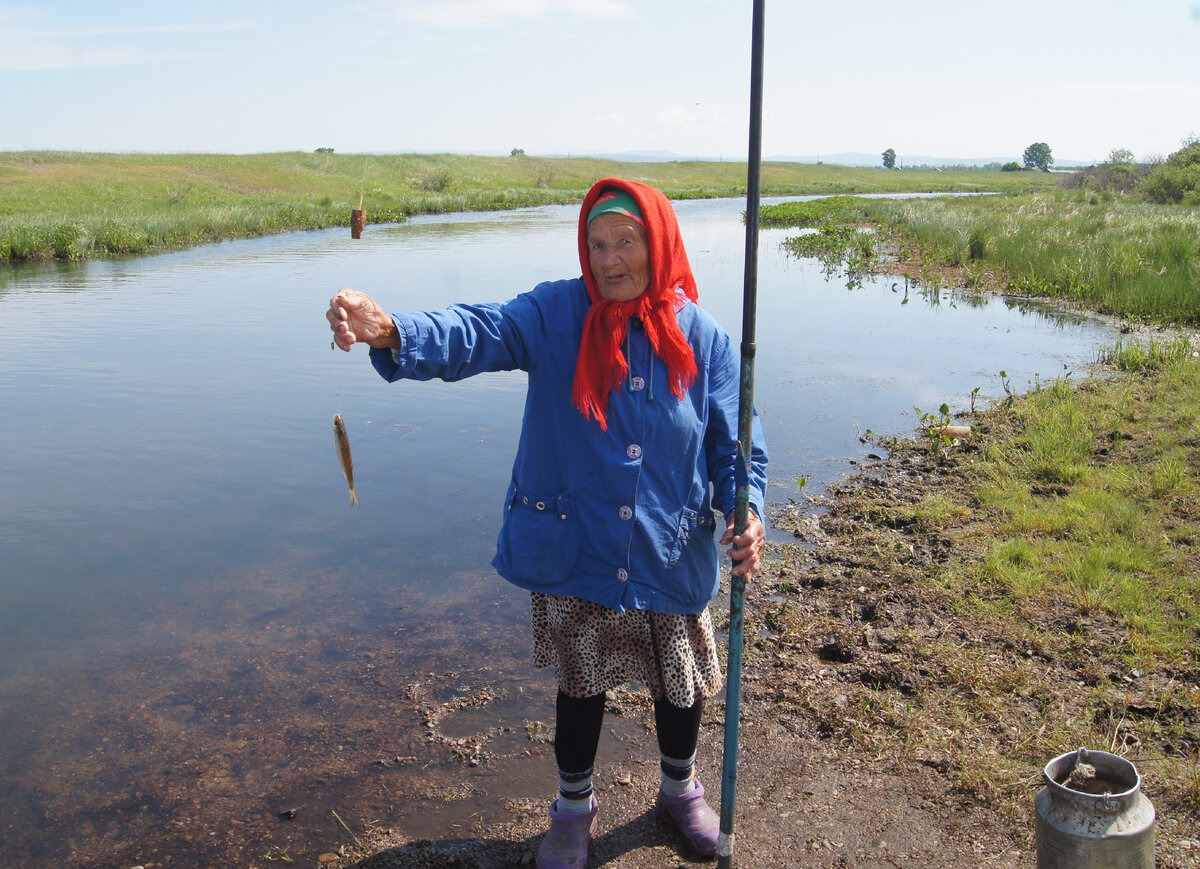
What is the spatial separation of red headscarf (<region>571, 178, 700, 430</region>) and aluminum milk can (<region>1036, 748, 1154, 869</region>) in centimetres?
148

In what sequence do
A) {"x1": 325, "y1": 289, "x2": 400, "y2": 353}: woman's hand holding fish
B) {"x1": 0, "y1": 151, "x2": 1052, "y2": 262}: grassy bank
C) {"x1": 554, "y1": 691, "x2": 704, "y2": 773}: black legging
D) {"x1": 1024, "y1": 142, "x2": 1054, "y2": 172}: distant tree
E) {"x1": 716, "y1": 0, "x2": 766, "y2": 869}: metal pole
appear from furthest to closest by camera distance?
{"x1": 1024, "y1": 142, "x2": 1054, "y2": 172}: distant tree
{"x1": 0, "y1": 151, "x2": 1052, "y2": 262}: grassy bank
{"x1": 554, "y1": 691, "x2": 704, "y2": 773}: black legging
{"x1": 716, "y1": 0, "x2": 766, "y2": 869}: metal pole
{"x1": 325, "y1": 289, "x2": 400, "y2": 353}: woman's hand holding fish

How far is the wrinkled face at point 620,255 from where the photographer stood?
8.50ft

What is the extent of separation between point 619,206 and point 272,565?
13.5ft

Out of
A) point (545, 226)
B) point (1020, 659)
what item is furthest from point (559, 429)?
point (545, 226)

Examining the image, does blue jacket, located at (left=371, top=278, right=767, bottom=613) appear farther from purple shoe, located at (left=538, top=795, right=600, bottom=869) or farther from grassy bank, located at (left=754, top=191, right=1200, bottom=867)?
grassy bank, located at (left=754, top=191, right=1200, bottom=867)

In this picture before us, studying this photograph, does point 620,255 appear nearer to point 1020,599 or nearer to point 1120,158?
point 1020,599

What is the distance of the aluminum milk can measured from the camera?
2.23 meters

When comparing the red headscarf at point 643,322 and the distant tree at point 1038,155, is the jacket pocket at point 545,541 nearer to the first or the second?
the red headscarf at point 643,322

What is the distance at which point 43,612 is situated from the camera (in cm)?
517

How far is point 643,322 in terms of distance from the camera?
103 inches

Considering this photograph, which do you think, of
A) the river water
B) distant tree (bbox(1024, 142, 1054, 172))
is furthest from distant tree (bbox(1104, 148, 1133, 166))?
distant tree (bbox(1024, 142, 1054, 172))

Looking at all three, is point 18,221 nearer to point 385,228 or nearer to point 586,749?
point 385,228

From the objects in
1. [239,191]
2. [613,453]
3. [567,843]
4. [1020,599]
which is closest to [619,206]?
[613,453]

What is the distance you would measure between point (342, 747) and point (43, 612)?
2.53 m
